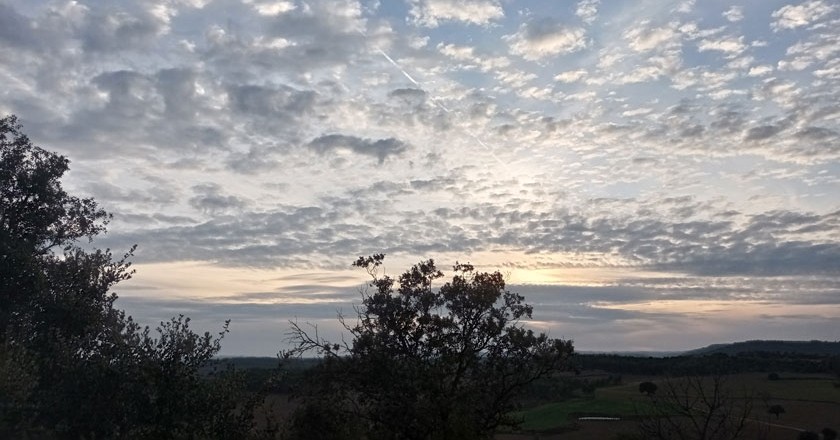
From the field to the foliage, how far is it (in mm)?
36679

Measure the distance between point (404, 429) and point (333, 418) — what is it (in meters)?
2.75

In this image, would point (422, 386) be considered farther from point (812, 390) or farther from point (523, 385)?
point (812, 390)

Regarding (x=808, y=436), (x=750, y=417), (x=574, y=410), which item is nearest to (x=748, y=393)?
(x=750, y=417)

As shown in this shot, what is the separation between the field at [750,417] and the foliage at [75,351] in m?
36.7

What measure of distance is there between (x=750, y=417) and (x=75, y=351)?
184 feet

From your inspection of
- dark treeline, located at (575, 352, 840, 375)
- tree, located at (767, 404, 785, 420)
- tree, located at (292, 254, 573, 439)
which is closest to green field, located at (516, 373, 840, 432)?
tree, located at (767, 404, 785, 420)

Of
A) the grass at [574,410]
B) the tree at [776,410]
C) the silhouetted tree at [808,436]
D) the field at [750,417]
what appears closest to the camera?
the silhouetted tree at [808,436]

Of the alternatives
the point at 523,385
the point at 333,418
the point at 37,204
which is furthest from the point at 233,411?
the point at 37,204

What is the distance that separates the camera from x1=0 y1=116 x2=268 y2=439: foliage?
22.0 metres

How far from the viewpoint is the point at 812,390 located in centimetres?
7731

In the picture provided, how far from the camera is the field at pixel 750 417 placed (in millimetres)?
60469

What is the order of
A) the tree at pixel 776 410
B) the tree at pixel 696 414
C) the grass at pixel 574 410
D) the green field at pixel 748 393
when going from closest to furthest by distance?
the tree at pixel 696 414 → the tree at pixel 776 410 → the green field at pixel 748 393 → the grass at pixel 574 410

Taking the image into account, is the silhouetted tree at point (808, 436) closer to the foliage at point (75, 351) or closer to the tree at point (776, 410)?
the tree at point (776, 410)

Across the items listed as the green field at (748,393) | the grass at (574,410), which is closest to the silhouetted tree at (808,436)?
the green field at (748,393)
